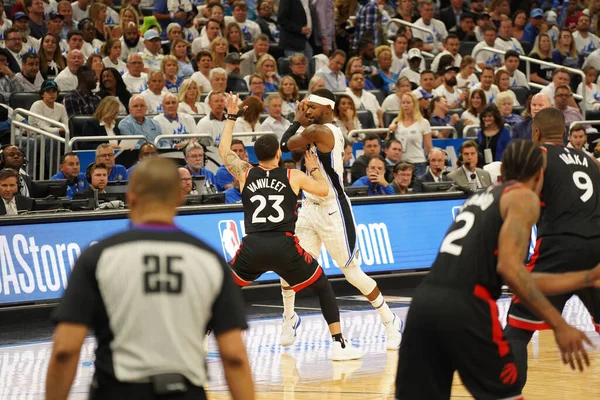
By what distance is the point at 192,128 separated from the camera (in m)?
15.6

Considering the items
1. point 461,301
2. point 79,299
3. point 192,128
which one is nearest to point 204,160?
point 192,128

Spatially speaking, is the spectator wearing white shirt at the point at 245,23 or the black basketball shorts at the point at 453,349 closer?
the black basketball shorts at the point at 453,349

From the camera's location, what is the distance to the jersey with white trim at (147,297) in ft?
12.9

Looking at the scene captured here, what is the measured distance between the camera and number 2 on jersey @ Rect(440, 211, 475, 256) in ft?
17.4

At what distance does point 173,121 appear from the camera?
15375 millimetres

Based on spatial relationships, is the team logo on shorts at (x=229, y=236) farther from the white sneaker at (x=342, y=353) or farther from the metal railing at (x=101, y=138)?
the white sneaker at (x=342, y=353)

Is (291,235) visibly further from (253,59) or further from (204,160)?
(253,59)

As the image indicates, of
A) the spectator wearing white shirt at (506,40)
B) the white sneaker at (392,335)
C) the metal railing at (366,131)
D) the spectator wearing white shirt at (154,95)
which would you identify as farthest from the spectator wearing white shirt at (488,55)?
the white sneaker at (392,335)

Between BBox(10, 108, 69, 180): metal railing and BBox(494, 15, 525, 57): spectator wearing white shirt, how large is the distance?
402 inches

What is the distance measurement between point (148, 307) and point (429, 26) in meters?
19.0

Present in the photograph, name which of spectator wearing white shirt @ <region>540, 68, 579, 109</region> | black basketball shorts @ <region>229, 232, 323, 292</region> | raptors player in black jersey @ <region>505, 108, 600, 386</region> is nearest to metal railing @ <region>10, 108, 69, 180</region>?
black basketball shorts @ <region>229, 232, 323, 292</region>

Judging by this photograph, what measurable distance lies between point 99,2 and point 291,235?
32.0 ft

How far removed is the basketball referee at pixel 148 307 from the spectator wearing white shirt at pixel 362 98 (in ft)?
44.5

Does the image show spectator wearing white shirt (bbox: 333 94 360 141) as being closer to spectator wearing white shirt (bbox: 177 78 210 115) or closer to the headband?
spectator wearing white shirt (bbox: 177 78 210 115)
